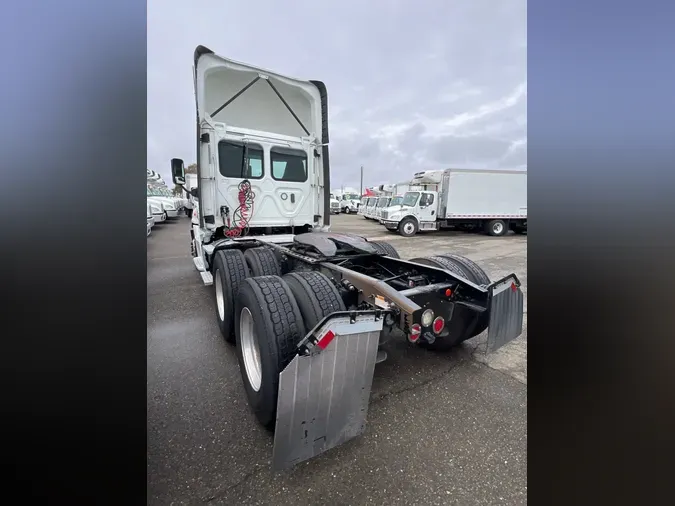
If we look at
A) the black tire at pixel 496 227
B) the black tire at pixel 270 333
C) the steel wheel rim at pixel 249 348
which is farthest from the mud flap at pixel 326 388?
the black tire at pixel 496 227

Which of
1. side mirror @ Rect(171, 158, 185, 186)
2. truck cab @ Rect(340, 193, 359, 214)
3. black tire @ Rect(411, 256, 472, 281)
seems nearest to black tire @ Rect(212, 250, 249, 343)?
black tire @ Rect(411, 256, 472, 281)

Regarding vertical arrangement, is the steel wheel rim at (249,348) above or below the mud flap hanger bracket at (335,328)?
below

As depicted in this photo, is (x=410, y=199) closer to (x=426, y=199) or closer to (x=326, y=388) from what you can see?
(x=426, y=199)

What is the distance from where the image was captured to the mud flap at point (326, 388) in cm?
162

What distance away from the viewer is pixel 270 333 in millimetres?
2057

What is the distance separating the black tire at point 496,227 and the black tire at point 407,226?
427 cm

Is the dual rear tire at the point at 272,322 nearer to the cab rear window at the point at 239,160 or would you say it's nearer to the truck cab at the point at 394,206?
the cab rear window at the point at 239,160

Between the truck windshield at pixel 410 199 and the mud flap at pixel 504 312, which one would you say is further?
the truck windshield at pixel 410 199

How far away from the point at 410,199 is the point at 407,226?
1.43 m

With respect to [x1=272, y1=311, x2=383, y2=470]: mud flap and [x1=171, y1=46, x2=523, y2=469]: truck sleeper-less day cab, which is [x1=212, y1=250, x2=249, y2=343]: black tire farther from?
[x1=272, y1=311, x2=383, y2=470]: mud flap

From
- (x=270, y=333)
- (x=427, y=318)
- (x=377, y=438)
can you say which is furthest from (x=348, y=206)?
(x=377, y=438)

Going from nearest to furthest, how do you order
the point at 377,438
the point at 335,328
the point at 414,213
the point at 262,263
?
the point at 335,328 → the point at 377,438 → the point at 262,263 → the point at 414,213

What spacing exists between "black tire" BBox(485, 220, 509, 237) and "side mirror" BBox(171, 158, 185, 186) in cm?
1548
